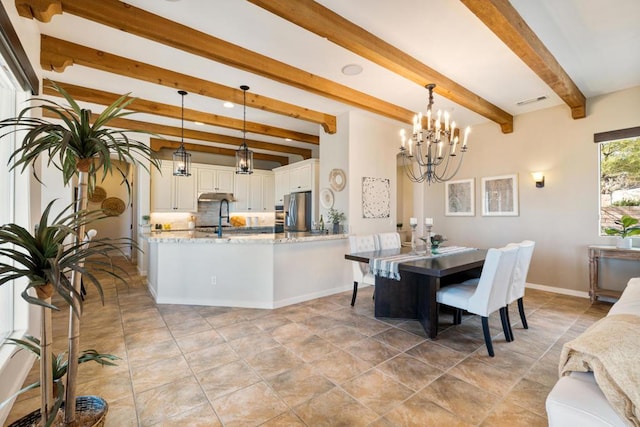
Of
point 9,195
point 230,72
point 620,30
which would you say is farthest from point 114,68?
point 620,30

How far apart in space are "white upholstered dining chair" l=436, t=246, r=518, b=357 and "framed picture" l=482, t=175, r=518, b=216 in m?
2.72

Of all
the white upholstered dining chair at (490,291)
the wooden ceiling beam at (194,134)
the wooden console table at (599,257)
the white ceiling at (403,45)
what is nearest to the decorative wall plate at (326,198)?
the white ceiling at (403,45)

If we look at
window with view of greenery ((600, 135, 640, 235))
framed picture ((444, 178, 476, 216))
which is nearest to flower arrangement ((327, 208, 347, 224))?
framed picture ((444, 178, 476, 216))

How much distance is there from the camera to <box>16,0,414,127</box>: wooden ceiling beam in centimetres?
221

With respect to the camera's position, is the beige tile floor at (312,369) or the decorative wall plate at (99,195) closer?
the beige tile floor at (312,369)

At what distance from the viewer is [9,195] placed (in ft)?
7.20

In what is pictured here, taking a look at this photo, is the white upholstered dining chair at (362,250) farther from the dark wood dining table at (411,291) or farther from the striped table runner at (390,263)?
the striped table runner at (390,263)

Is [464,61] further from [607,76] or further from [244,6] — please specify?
[244,6]

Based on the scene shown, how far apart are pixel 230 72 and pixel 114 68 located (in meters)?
1.14

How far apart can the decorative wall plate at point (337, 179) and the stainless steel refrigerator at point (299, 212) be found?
113 centimetres

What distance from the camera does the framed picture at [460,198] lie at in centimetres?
550

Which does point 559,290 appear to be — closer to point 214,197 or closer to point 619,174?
point 619,174

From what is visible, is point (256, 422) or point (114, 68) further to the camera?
point (114, 68)

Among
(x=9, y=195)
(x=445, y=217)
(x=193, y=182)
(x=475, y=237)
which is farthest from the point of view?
(x=193, y=182)
